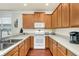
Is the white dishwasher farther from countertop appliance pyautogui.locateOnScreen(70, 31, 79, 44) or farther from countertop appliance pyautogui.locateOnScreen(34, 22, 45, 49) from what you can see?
countertop appliance pyautogui.locateOnScreen(70, 31, 79, 44)

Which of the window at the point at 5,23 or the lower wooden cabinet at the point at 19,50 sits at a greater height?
the window at the point at 5,23

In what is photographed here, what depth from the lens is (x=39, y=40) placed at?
817 centimetres

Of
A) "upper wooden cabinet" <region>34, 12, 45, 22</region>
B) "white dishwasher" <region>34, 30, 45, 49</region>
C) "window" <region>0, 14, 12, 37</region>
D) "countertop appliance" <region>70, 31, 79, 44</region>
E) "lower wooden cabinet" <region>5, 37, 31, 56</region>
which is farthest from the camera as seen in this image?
"window" <region>0, 14, 12, 37</region>

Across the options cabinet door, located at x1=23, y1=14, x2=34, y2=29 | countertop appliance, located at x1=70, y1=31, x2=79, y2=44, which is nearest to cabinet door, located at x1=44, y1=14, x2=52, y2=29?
cabinet door, located at x1=23, y1=14, x2=34, y2=29

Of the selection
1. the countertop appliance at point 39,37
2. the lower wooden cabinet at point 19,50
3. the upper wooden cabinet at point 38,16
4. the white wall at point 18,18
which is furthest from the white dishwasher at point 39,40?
the lower wooden cabinet at point 19,50

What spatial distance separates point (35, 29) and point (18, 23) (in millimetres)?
1055

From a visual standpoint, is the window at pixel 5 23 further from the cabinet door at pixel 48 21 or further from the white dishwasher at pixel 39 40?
the cabinet door at pixel 48 21

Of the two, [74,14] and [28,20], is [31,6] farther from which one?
[74,14]

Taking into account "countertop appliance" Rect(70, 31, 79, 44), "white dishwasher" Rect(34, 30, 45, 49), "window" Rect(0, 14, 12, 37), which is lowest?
"white dishwasher" Rect(34, 30, 45, 49)

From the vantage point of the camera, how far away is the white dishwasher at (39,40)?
8.09 m

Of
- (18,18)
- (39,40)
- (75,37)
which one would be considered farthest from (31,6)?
(75,37)

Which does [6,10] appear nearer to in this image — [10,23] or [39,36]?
[10,23]

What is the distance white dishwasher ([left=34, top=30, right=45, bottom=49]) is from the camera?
→ 8.09 m

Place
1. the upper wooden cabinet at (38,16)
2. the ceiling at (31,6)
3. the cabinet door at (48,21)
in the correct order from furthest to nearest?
the cabinet door at (48,21) < the upper wooden cabinet at (38,16) < the ceiling at (31,6)
